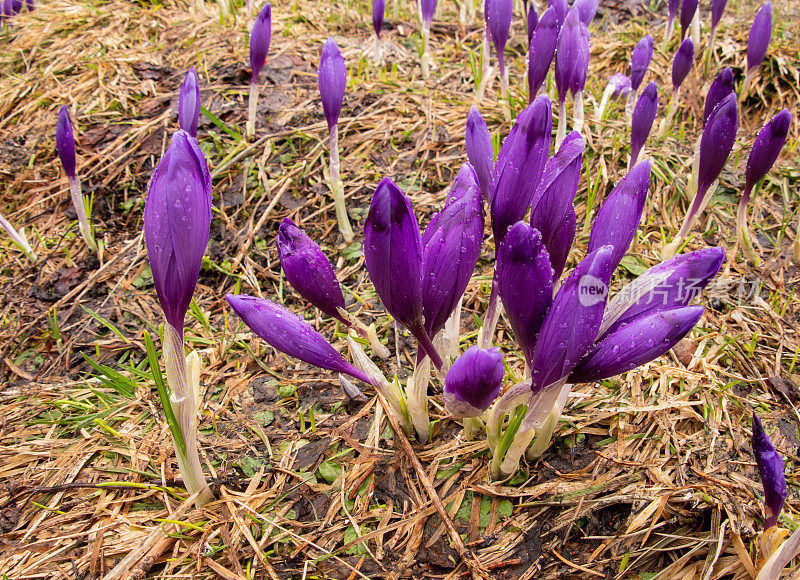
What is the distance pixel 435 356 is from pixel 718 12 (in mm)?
2446

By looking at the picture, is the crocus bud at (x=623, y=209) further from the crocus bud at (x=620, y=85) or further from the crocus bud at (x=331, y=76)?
the crocus bud at (x=620, y=85)

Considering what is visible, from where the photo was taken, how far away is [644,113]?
1.96m

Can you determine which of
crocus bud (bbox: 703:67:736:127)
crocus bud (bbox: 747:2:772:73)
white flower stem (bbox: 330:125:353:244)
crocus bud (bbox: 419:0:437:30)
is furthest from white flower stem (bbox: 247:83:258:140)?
crocus bud (bbox: 747:2:772:73)

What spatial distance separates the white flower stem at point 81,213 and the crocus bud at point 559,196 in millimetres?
1748

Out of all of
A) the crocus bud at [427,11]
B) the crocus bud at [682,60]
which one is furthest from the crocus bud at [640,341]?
the crocus bud at [427,11]

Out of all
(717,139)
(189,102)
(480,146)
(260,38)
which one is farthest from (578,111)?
(189,102)

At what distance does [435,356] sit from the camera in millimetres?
1242

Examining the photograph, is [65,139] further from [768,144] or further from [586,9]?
[768,144]

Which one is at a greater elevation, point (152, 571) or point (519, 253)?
point (519, 253)

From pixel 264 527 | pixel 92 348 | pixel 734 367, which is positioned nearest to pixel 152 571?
pixel 264 527

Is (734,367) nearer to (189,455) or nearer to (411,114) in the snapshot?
(189,455)

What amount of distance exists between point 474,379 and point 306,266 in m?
0.48

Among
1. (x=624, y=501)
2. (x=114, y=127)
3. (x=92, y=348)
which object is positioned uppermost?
(x=114, y=127)

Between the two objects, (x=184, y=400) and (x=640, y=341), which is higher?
(x=640, y=341)
